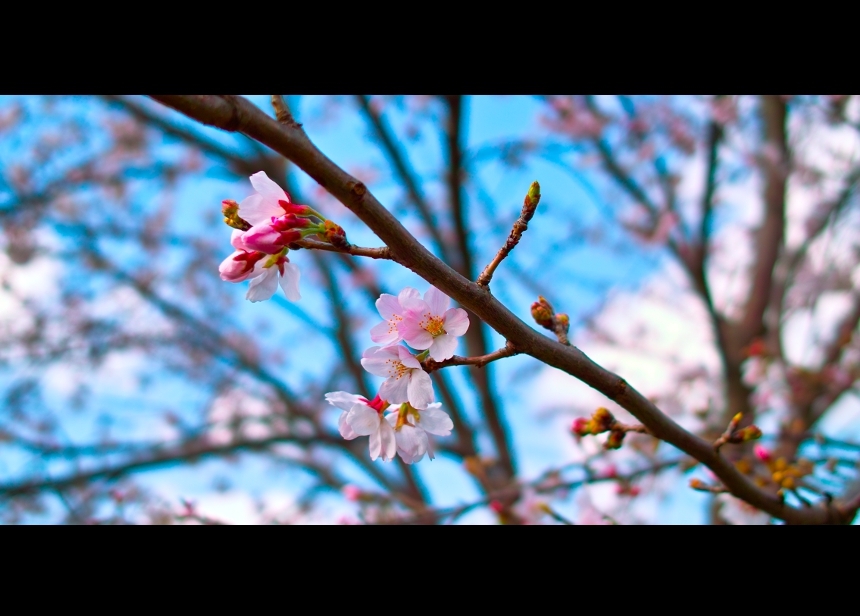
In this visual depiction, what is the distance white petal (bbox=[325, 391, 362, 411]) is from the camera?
100 cm

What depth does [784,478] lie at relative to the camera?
49.1 inches

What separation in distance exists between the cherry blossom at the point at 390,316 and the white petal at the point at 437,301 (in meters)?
0.02

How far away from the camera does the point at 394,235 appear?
739 mm

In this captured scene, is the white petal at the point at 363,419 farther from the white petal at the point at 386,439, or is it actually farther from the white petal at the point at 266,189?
the white petal at the point at 266,189

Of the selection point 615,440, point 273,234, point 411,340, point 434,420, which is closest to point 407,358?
point 411,340

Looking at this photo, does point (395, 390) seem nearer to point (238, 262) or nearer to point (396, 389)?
point (396, 389)

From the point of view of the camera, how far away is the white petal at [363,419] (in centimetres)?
98

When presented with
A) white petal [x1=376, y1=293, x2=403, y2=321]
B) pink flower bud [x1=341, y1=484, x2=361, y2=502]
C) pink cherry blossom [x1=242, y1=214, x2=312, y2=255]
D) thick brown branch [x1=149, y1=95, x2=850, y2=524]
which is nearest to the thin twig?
thick brown branch [x1=149, y1=95, x2=850, y2=524]

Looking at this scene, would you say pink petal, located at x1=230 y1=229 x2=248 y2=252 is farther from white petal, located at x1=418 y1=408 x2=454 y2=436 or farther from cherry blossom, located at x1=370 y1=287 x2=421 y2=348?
white petal, located at x1=418 y1=408 x2=454 y2=436

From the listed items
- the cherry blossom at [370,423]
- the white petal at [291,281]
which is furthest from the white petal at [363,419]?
the white petal at [291,281]

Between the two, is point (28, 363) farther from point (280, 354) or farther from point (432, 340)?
point (432, 340)

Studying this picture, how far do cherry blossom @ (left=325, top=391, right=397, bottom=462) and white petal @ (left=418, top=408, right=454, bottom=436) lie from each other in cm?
6
